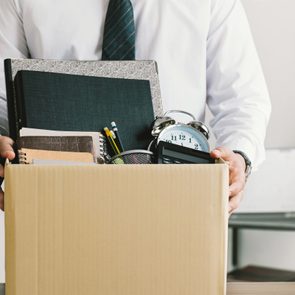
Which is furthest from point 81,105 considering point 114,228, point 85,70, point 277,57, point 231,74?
point 277,57

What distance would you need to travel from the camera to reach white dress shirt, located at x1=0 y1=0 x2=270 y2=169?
62.0 inches

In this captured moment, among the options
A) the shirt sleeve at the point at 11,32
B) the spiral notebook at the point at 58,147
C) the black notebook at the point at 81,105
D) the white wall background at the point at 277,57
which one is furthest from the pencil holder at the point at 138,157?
the white wall background at the point at 277,57

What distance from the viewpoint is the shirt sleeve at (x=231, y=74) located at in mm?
1585

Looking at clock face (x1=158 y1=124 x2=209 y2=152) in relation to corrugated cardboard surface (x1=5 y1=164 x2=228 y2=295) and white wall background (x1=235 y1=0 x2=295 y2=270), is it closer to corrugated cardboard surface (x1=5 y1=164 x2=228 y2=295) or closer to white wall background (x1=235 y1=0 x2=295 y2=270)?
corrugated cardboard surface (x1=5 y1=164 x2=228 y2=295)

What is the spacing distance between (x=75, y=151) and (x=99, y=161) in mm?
57

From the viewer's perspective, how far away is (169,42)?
1594 millimetres

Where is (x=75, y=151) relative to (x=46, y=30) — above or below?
below

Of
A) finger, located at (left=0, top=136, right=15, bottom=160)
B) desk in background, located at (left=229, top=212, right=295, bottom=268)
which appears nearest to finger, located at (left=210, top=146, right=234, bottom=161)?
finger, located at (left=0, top=136, right=15, bottom=160)

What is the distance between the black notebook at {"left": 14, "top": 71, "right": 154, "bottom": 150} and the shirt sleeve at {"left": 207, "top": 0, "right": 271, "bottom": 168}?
368 mm

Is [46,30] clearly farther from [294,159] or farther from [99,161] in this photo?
[294,159]

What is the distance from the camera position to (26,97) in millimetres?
1179

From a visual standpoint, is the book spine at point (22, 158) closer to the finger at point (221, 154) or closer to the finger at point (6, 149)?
the finger at point (6, 149)

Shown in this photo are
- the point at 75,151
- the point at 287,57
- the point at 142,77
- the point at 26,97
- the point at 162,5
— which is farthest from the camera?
the point at 287,57

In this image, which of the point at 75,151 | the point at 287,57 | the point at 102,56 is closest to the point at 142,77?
the point at 102,56
